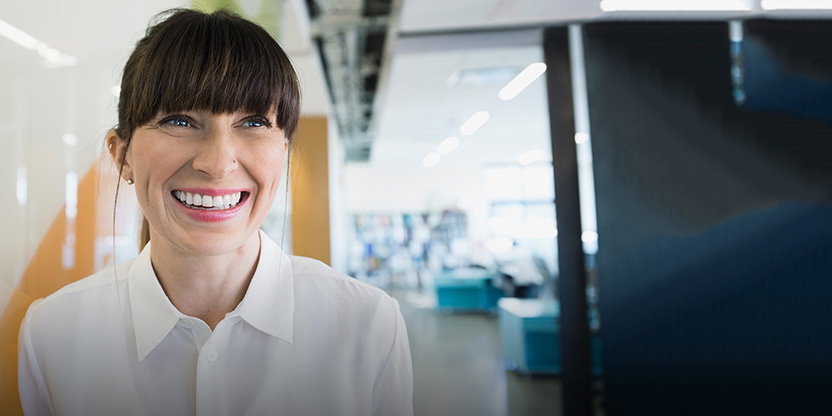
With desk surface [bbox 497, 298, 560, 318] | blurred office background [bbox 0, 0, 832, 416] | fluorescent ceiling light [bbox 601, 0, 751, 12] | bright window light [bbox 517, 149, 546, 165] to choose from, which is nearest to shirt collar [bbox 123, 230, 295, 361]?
blurred office background [bbox 0, 0, 832, 416]

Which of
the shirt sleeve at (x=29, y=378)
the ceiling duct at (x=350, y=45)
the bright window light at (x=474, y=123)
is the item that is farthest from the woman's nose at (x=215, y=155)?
the bright window light at (x=474, y=123)

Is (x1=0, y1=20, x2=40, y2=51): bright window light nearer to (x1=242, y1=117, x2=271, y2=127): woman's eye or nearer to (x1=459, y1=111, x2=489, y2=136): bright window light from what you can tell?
(x1=242, y1=117, x2=271, y2=127): woman's eye

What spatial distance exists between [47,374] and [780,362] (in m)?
3.31

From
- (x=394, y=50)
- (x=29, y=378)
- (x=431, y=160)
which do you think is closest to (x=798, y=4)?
(x=394, y=50)

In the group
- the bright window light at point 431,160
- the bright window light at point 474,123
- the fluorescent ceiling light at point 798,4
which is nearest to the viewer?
the fluorescent ceiling light at point 798,4

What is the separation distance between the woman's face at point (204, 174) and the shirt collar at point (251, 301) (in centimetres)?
9

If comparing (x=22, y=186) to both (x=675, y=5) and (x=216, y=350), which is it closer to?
(x=216, y=350)

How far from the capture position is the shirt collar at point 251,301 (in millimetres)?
697

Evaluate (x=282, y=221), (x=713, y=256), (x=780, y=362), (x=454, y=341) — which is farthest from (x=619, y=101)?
(x=454, y=341)

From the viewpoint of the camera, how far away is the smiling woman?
62 centimetres

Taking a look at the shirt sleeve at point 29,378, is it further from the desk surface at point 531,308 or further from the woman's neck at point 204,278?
the desk surface at point 531,308

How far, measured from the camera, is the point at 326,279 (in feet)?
2.68

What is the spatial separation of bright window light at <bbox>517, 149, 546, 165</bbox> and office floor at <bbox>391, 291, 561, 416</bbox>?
3.94 meters

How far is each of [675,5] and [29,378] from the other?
320cm
